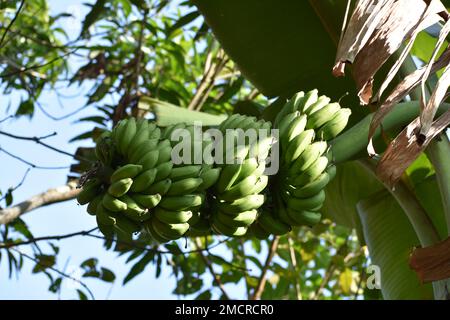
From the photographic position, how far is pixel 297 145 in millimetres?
1206

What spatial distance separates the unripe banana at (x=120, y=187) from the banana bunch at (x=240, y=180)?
0.52 feet

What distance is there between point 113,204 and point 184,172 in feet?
0.41

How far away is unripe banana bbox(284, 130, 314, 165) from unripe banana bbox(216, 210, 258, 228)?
0.37 ft

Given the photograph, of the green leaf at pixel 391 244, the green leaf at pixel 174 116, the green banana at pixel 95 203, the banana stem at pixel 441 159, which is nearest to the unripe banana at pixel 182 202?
the green banana at pixel 95 203

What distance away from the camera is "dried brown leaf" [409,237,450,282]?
1156 mm

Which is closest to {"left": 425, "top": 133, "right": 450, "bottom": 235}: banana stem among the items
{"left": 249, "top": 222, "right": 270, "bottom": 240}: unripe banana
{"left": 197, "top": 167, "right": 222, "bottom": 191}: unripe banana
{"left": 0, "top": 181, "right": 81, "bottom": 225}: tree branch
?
{"left": 249, "top": 222, "right": 270, "bottom": 240}: unripe banana

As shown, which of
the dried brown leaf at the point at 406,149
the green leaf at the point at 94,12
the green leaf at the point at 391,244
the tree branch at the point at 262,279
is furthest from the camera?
the tree branch at the point at 262,279

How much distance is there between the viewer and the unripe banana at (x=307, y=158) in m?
1.19

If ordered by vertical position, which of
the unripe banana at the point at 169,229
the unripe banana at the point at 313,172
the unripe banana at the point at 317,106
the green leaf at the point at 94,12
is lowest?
the unripe banana at the point at 169,229

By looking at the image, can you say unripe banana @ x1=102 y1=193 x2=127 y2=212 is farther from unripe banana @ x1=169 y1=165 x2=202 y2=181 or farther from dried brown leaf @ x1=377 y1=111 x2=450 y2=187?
dried brown leaf @ x1=377 y1=111 x2=450 y2=187

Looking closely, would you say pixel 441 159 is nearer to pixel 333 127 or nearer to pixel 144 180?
pixel 333 127

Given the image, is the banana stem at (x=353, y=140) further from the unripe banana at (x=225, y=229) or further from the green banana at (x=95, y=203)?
the green banana at (x=95, y=203)
